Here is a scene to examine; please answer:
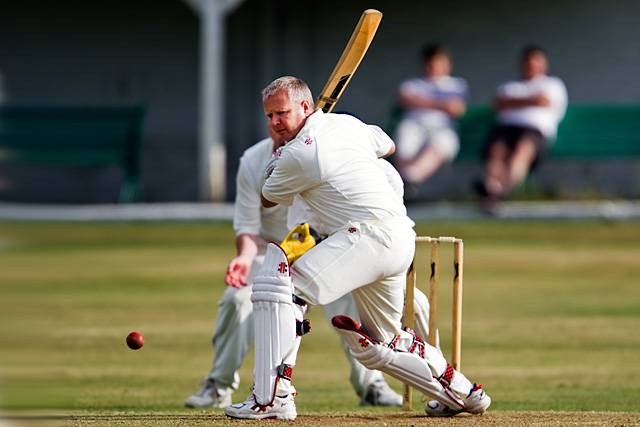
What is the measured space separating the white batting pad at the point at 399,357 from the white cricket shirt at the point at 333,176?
0.42m

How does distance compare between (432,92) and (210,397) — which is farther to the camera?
(432,92)

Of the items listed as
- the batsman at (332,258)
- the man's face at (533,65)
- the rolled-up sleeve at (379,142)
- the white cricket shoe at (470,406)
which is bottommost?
the white cricket shoe at (470,406)

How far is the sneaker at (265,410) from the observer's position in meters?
5.76

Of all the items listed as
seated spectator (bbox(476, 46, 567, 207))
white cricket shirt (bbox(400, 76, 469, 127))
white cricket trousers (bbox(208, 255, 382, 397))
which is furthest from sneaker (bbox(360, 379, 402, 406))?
white cricket shirt (bbox(400, 76, 469, 127))

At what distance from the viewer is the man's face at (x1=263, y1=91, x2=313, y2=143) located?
5.81 m

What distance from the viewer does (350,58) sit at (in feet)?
20.5

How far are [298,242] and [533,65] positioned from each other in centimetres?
942

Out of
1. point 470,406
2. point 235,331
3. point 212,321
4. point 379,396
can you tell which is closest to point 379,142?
point 470,406

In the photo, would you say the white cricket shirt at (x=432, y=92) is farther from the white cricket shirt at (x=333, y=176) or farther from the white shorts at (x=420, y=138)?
the white cricket shirt at (x=333, y=176)

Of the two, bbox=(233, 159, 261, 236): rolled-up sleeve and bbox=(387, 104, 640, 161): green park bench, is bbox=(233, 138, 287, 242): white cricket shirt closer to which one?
bbox=(233, 159, 261, 236): rolled-up sleeve

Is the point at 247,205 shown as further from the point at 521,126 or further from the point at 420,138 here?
the point at 420,138

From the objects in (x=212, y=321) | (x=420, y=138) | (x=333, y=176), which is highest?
(x=420, y=138)

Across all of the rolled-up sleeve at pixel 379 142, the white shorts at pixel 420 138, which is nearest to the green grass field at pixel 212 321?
the white shorts at pixel 420 138

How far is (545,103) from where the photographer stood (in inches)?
587
